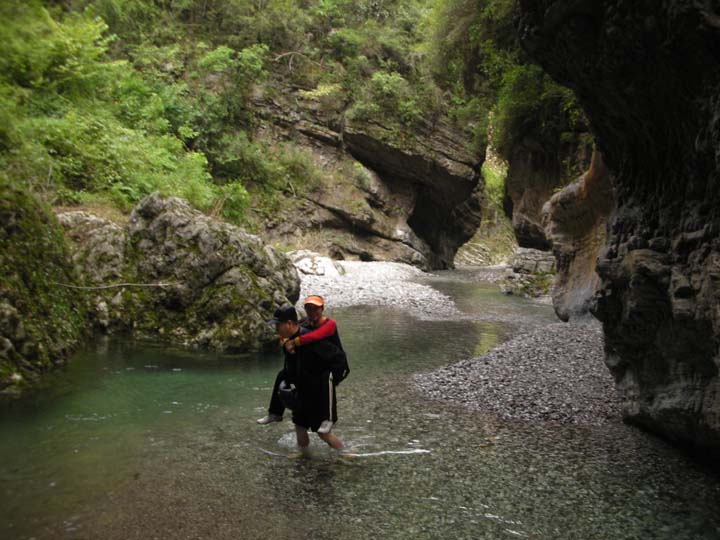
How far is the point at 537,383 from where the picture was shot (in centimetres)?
822

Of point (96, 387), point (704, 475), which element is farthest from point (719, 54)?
point (96, 387)

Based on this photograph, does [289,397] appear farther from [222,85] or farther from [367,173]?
[367,173]

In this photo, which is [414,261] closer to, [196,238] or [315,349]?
[196,238]

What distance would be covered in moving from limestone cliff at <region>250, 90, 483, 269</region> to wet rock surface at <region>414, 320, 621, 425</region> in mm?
21098

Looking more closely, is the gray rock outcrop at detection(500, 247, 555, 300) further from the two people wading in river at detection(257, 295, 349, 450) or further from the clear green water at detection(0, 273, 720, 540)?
the two people wading in river at detection(257, 295, 349, 450)

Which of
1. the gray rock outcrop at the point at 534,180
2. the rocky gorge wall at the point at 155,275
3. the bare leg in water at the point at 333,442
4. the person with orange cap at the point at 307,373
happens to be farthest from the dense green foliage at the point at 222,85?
the bare leg in water at the point at 333,442

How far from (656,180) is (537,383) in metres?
3.86

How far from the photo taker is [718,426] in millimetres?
4559

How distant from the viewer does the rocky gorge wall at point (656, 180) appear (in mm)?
4070

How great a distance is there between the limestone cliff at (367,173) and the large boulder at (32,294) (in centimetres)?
2089

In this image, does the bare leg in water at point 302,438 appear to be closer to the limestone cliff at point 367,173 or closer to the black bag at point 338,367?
the black bag at point 338,367

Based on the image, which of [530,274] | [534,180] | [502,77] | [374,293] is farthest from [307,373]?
[534,180]

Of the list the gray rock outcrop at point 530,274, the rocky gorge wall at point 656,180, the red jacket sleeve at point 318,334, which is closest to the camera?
→ the rocky gorge wall at point 656,180

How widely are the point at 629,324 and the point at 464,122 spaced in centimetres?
3068
